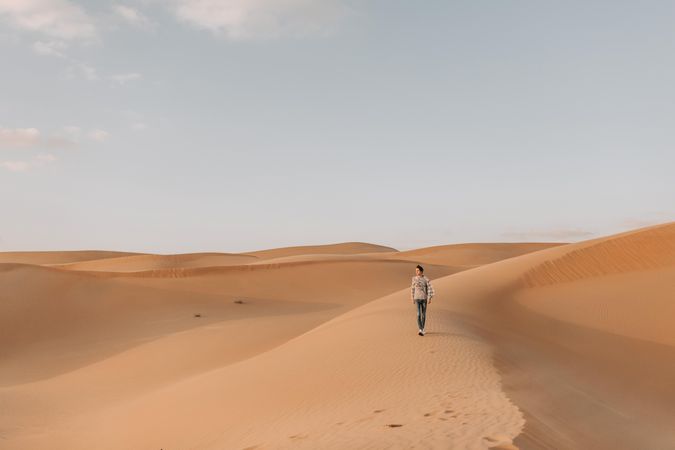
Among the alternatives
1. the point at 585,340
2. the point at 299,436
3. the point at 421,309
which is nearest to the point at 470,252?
the point at 585,340

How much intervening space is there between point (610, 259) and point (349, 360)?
15098 millimetres

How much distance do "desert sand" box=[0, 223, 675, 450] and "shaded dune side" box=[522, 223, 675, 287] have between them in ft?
0.27

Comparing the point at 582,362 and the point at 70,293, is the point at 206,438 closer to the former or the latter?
the point at 582,362

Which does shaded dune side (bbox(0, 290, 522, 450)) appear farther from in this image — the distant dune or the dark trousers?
the distant dune

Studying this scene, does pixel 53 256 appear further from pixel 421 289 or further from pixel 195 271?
pixel 421 289

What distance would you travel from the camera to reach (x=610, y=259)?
2272 cm

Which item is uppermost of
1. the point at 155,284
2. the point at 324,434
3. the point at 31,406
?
the point at 155,284

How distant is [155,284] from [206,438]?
811 inches

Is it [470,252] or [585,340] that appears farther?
[470,252]

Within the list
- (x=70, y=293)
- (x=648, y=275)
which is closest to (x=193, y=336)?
(x=70, y=293)

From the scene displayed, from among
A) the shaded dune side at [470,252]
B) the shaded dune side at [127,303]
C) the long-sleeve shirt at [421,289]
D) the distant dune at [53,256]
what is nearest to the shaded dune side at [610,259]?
the shaded dune side at [127,303]

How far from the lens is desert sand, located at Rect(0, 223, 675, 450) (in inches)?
321

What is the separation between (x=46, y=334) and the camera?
71.6 feet

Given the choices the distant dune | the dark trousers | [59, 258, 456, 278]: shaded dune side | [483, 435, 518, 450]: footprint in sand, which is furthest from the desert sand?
the distant dune
